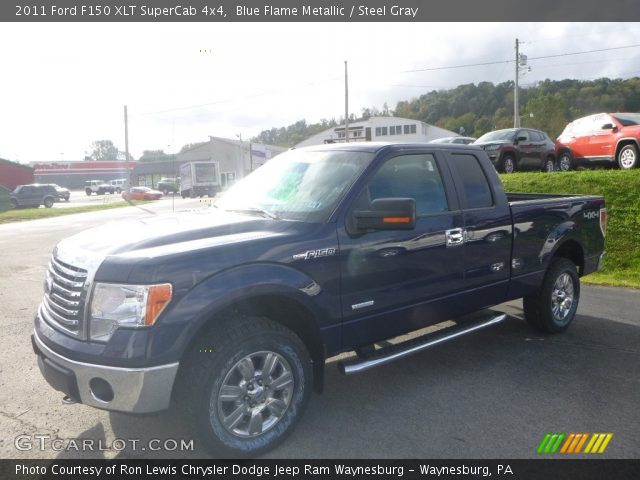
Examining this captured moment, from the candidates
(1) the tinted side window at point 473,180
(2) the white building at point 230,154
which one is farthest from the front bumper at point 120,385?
(2) the white building at point 230,154

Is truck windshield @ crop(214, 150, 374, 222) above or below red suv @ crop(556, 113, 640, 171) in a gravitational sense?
below

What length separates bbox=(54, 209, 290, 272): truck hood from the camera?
3.04 m

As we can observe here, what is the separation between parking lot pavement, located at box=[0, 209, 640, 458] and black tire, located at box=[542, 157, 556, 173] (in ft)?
36.2

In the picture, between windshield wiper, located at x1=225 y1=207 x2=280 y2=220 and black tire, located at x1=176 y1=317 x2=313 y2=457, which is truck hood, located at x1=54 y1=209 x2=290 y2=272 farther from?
black tire, located at x1=176 y1=317 x2=313 y2=457

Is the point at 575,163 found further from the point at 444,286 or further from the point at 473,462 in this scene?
the point at 473,462

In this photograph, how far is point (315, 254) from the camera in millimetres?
3418

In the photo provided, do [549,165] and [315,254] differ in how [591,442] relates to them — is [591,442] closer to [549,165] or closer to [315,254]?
[315,254]

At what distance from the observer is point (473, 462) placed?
3133 mm

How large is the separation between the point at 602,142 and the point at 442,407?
1124cm

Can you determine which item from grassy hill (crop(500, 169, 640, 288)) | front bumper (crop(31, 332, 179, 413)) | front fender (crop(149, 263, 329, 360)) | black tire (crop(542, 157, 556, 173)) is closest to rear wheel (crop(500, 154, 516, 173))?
black tire (crop(542, 157, 556, 173))

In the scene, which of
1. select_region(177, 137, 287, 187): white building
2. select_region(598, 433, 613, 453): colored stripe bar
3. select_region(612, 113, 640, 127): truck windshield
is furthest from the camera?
select_region(177, 137, 287, 187): white building

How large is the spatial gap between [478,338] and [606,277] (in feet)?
14.8

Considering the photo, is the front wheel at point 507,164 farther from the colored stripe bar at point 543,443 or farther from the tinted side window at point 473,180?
the colored stripe bar at point 543,443
